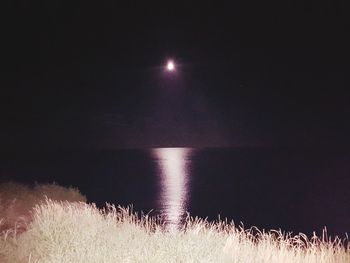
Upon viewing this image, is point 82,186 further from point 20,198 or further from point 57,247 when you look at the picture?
point 57,247

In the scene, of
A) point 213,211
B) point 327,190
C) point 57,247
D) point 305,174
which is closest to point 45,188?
point 213,211

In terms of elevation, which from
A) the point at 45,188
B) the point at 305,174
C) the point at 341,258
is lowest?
the point at 341,258

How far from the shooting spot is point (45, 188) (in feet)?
78.9

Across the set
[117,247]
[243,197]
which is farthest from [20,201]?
[243,197]

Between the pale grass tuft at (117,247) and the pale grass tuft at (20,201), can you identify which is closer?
the pale grass tuft at (117,247)

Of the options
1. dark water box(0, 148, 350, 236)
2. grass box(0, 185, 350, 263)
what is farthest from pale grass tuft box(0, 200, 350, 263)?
dark water box(0, 148, 350, 236)

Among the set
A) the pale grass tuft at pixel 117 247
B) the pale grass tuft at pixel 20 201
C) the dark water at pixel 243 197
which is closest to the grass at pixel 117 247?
the pale grass tuft at pixel 117 247

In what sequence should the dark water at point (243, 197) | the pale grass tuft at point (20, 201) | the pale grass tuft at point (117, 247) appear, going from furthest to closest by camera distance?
1. the dark water at point (243, 197)
2. the pale grass tuft at point (20, 201)
3. the pale grass tuft at point (117, 247)

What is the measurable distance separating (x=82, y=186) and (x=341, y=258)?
112ft

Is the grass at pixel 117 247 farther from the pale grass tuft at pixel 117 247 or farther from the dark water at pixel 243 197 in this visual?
the dark water at pixel 243 197

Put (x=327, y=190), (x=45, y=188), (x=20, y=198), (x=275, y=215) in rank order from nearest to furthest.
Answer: (x=20, y=198) → (x=45, y=188) → (x=275, y=215) → (x=327, y=190)

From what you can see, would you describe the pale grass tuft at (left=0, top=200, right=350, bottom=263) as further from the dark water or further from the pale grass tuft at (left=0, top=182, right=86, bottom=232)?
the dark water

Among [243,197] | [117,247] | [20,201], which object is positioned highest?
[243,197]

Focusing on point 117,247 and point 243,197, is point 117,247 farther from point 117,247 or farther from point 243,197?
point 243,197
